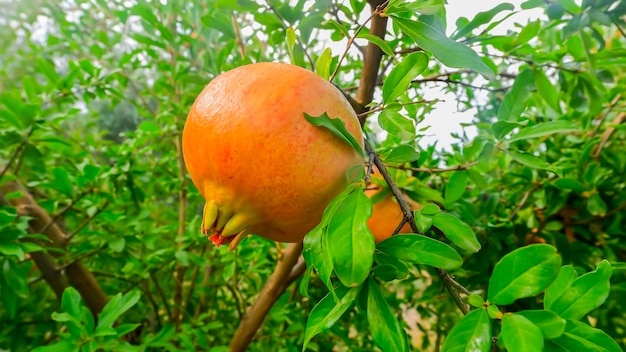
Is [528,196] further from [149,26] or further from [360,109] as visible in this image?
[149,26]

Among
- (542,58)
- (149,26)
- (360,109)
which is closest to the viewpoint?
(360,109)

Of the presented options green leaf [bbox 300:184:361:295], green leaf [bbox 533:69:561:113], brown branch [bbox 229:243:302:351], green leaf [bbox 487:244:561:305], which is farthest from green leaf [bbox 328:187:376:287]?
green leaf [bbox 533:69:561:113]

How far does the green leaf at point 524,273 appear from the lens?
0.27 meters

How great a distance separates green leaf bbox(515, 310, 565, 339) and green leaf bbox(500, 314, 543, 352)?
2cm

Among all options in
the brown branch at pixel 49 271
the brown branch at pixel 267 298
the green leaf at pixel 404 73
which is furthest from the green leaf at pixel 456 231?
the brown branch at pixel 49 271

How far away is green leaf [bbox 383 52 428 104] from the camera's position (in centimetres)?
34

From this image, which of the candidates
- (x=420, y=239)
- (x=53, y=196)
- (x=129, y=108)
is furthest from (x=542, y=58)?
(x=129, y=108)

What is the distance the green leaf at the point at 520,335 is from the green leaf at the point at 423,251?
5cm

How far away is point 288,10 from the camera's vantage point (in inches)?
20.5

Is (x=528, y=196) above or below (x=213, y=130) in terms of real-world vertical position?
below

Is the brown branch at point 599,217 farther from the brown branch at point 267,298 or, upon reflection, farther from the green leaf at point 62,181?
the green leaf at point 62,181

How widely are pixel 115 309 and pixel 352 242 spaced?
48 cm

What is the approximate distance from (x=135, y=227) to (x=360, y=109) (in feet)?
1.96

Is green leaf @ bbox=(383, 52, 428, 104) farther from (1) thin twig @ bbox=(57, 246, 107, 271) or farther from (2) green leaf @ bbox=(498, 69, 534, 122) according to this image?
(1) thin twig @ bbox=(57, 246, 107, 271)
